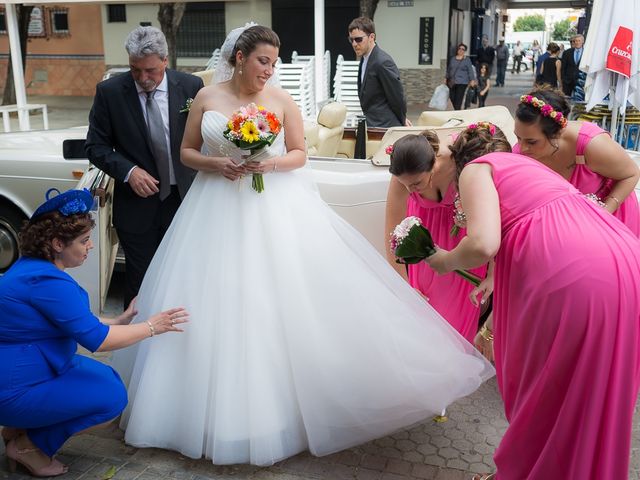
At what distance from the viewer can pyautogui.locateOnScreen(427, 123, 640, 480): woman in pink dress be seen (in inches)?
86.0

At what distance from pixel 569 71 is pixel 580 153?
10.1 metres

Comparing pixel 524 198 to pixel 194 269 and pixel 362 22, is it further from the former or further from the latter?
pixel 362 22

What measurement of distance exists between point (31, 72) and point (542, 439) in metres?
22.7

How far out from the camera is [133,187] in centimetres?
353

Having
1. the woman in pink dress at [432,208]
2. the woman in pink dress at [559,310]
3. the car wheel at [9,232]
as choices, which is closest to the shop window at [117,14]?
the car wheel at [9,232]

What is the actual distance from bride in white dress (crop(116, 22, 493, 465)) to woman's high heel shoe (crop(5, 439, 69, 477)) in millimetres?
327

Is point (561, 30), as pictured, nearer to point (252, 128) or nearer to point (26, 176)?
point (26, 176)

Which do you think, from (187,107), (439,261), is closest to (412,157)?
(439,261)

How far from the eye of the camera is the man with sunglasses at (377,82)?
568cm

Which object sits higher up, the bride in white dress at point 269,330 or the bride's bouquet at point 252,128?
the bride's bouquet at point 252,128

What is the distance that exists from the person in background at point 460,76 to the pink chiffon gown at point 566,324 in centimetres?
1246

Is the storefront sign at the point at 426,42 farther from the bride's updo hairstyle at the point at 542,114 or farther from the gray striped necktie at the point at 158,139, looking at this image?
the bride's updo hairstyle at the point at 542,114

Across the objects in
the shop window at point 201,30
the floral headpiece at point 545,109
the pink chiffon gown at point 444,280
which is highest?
the shop window at point 201,30

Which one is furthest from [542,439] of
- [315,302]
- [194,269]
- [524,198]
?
[194,269]
